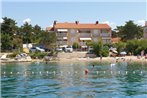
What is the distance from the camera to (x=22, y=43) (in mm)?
127312

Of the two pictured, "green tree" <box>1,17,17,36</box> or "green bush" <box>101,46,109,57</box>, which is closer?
"green bush" <box>101,46,109,57</box>

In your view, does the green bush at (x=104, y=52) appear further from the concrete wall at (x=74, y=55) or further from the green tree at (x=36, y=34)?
the green tree at (x=36, y=34)

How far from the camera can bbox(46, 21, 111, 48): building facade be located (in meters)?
144

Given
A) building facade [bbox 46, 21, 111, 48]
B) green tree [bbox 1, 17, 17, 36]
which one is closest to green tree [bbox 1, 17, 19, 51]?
green tree [bbox 1, 17, 17, 36]

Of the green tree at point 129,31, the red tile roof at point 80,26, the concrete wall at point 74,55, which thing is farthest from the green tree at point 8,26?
the green tree at point 129,31

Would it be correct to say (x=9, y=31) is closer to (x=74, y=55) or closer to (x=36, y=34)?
(x=36, y=34)

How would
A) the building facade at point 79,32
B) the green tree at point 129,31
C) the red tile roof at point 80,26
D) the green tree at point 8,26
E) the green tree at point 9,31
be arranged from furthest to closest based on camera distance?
the green tree at point 129,31, the red tile roof at point 80,26, the building facade at point 79,32, the green tree at point 8,26, the green tree at point 9,31

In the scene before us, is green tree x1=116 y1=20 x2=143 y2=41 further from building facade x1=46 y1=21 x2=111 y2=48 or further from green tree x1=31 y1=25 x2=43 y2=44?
green tree x1=31 y1=25 x2=43 y2=44

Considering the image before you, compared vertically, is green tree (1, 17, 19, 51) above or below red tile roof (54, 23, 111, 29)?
below

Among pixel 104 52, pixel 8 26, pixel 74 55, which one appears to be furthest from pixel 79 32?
pixel 104 52

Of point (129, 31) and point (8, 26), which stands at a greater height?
point (8, 26)

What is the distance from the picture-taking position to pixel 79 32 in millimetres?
144625

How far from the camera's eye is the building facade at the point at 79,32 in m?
144

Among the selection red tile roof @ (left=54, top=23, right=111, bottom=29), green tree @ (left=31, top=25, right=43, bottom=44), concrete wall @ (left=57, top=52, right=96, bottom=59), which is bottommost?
concrete wall @ (left=57, top=52, right=96, bottom=59)
